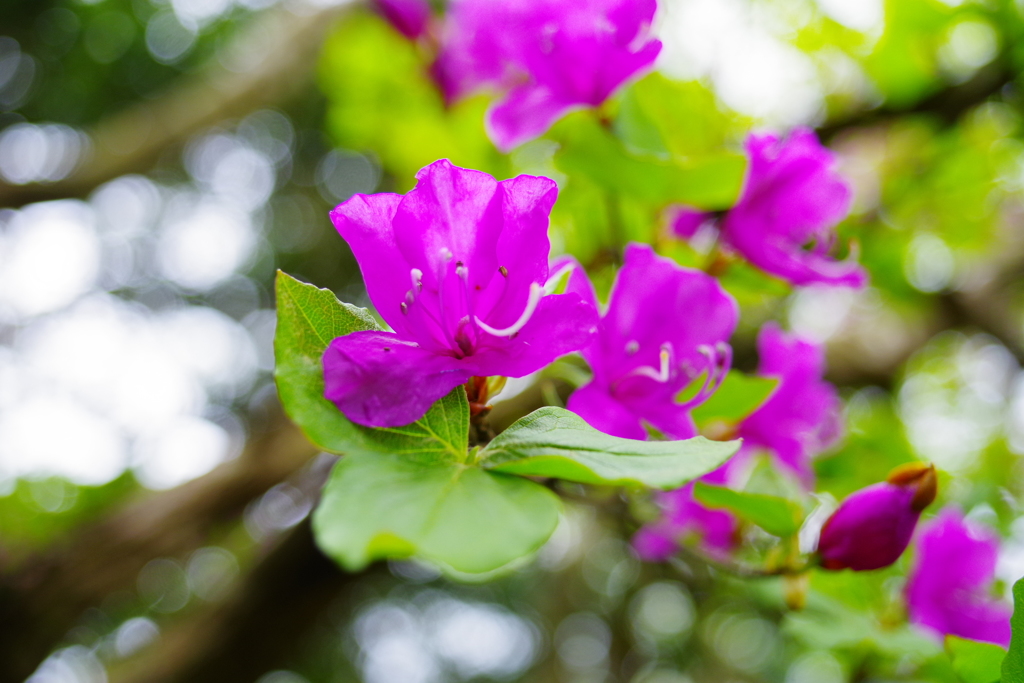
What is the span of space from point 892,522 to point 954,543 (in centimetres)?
43

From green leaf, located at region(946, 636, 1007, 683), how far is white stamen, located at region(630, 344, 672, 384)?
453mm

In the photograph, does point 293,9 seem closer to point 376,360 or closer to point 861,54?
point 861,54

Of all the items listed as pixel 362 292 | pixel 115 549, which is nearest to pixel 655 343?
pixel 115 549

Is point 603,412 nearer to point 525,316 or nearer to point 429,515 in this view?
point 525,316

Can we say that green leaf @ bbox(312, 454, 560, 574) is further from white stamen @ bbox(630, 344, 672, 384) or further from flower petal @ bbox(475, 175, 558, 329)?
white stamen @ bbox(630, 344, 672, 384)

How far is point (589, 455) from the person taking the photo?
524mm

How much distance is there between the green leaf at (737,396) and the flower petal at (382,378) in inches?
18.4

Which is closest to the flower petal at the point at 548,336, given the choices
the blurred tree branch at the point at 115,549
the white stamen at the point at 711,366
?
the white stamen at the point at 711,366

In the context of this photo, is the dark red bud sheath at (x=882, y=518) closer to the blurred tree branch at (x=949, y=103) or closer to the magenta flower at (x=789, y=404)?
the magenta flower at (x=789, y=404)

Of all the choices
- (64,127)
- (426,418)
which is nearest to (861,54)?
(426,418)

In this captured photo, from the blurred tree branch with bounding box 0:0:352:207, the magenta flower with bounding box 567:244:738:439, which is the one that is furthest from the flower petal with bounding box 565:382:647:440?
the blurred tree branch with bounding box 0:0:352:207

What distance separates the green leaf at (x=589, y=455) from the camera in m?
0.49

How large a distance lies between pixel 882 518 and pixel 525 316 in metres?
0.58

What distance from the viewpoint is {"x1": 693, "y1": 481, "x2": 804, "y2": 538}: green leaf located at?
2.68 feet
